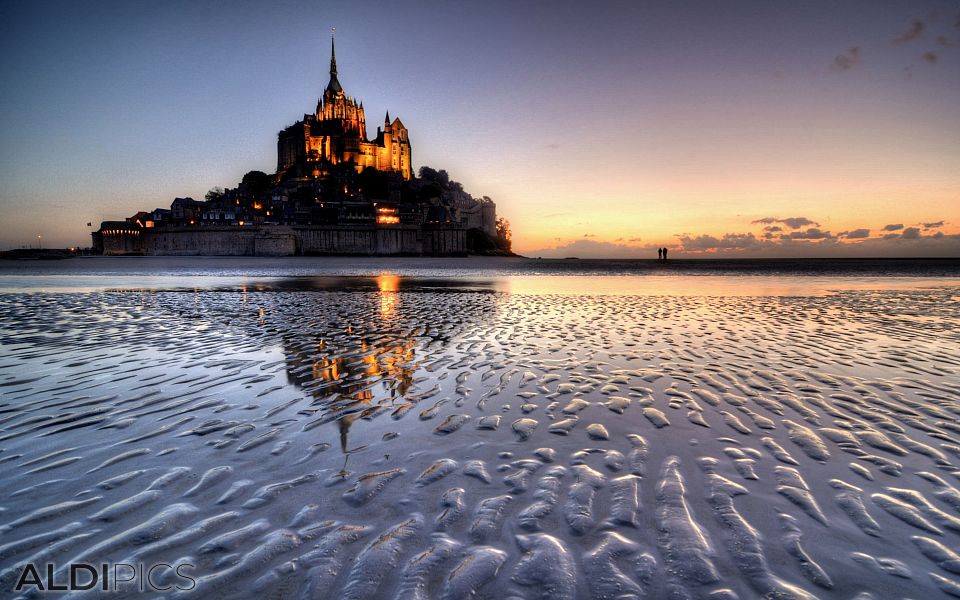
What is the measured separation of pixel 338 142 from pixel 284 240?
4187cm

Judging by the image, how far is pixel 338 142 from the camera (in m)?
127

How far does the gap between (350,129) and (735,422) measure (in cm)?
14183

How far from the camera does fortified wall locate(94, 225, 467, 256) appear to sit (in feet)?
322

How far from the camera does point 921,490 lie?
3.35m

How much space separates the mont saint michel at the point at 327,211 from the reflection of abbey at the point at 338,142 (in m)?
0.29

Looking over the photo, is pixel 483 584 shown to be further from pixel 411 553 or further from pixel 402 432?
pixel 402 432

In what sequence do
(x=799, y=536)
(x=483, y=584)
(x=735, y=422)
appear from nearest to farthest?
(x=483, y=584) < (x=799, y=536) < (x=735, y=422)

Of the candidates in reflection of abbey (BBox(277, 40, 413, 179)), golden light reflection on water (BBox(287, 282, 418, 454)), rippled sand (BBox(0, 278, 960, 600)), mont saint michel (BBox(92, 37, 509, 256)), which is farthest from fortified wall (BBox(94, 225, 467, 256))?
rippled sand (BBox(0, 278, 960, 600))

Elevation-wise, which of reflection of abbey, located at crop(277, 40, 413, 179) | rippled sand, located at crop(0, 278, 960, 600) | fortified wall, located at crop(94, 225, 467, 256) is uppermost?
reflection of abbey, located at crop(277, 40, 413, 179)

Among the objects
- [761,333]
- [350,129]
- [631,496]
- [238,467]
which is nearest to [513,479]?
[631,496]

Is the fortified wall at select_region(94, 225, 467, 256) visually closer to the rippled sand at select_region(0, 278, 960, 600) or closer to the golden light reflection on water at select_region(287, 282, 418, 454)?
the golden light reflection on water at select_region(287, 282, 418, 454)

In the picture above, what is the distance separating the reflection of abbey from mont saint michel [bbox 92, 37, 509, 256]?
0.94ft

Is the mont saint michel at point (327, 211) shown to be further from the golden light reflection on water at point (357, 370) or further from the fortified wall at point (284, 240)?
the golden light reflection on water at point (357, 370)

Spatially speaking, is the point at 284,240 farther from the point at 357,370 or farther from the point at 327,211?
the point at 357,370
